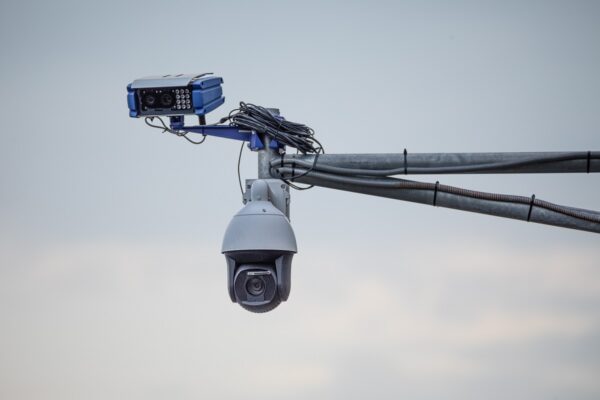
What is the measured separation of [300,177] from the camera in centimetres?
955

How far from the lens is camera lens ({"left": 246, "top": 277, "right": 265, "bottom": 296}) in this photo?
29.4 feet

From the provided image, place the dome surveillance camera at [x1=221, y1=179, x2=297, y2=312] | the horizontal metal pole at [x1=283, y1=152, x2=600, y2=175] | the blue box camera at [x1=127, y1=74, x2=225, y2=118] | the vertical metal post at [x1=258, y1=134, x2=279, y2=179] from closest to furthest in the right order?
the dome surveillance camera at [x1=221, y1=179, x2=297, y2=312], the horizontal metal pole at [x1=283, y1=152, x2=600, y2=175], the vertical metal post at [x1=258, y1=134, x2=279, y2=179], the blue box camera at [x1=127, y1=74, x2=225, y2=118]

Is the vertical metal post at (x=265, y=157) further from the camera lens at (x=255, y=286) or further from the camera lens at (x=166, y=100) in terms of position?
the camera lens at (x=255, y=286)

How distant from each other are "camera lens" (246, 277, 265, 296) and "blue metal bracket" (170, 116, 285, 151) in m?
1.26

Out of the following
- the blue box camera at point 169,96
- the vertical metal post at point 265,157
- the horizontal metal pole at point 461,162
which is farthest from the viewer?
the blue box camera at point 169,96

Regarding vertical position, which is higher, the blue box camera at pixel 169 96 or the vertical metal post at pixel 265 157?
the blue box camera at pixel 169 96

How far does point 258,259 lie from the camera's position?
29.5 ft

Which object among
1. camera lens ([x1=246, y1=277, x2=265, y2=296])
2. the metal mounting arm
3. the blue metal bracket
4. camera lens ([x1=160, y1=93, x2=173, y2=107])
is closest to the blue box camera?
camera lens ([x1=160, y1=93, x2=173, y2=107])

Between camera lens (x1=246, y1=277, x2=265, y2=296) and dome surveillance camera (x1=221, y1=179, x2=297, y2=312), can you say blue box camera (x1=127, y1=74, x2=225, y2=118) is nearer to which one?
dome surveillance camera (x1=221, y1=179, x2=297, y2=312)

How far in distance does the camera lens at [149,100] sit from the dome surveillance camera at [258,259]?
1.47 m

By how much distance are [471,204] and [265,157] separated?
5.59 ft

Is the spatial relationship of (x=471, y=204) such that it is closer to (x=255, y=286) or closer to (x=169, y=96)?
(x=255, y=286)

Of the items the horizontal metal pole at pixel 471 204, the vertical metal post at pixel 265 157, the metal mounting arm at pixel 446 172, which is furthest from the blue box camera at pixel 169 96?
the horizontal metal pole at pixel 471 204

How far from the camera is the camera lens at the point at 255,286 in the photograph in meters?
8.97
